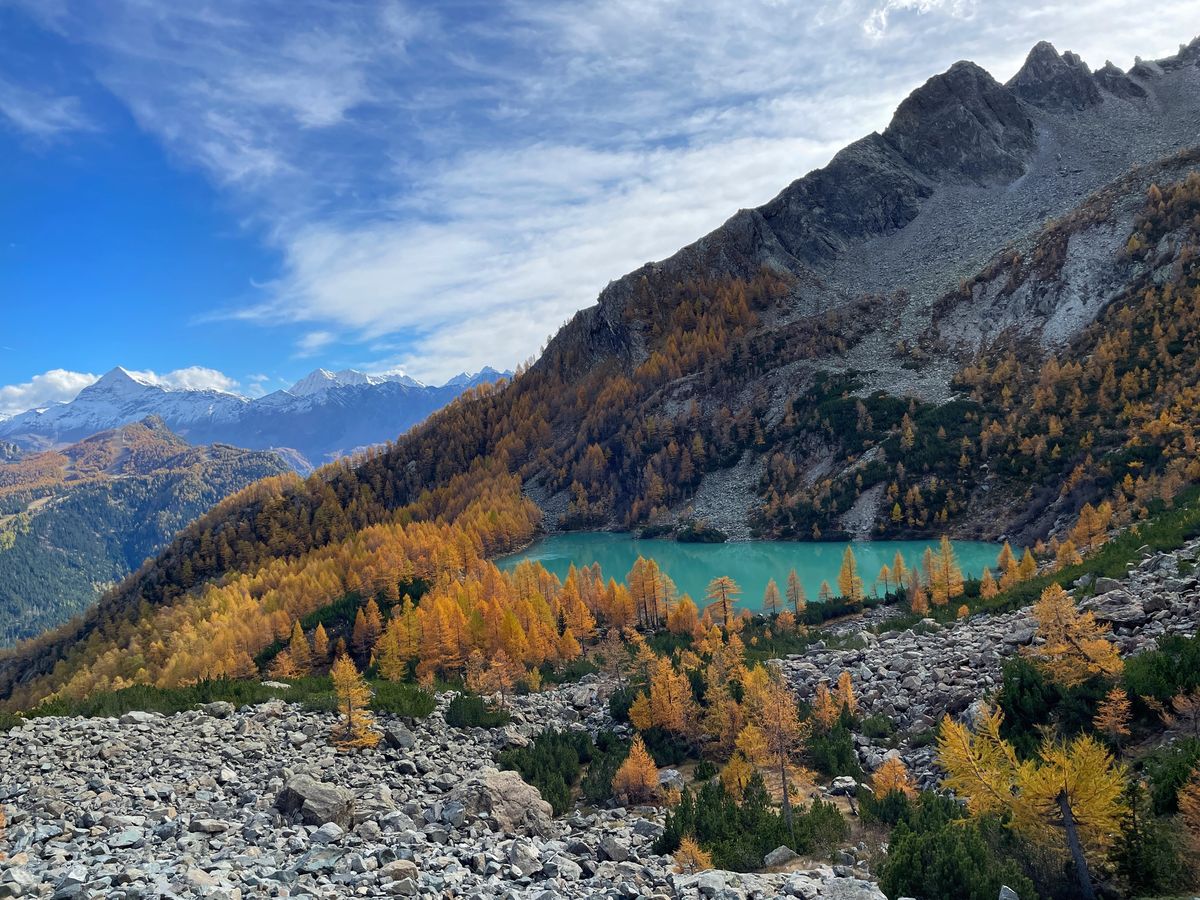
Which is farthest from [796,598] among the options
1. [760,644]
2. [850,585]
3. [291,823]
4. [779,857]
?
[291,823]

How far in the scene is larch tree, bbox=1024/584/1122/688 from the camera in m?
23.1

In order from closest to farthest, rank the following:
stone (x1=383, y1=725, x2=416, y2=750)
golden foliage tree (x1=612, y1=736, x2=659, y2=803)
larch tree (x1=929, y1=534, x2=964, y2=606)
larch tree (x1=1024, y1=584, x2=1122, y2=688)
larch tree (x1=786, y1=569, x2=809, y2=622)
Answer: larch tree (x1=1024, y1=584, x2=1122, y2=688) → golden foliage tree (x1=612, y1=736, x2=659, y2=803) → stone (x1=383, y1=725, x2=416, y2=750) → larch tree (x1=929, y1=534, x2=964, y2=606) → larch tree (x1=786, y1=569, x2=809, y2=622)

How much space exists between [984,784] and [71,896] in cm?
2016

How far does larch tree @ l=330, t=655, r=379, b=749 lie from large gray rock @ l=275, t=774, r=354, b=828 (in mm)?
6663

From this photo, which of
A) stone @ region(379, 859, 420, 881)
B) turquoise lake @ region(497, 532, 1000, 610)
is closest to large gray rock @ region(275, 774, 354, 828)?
stone @ region(379, 859, 420, 881)

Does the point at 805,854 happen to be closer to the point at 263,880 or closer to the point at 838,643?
the point at 263,880

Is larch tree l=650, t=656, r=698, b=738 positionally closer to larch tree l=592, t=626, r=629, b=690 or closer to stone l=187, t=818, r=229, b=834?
larch tree l=592, t=626, r=629, b=690

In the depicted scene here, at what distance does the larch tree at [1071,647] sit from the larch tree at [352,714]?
2687 centimetres

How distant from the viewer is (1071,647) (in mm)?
24219

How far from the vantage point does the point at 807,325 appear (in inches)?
6535

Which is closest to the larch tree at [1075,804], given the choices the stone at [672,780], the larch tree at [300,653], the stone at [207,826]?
the stone at [672,780]

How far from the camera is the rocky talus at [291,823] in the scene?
13234mm

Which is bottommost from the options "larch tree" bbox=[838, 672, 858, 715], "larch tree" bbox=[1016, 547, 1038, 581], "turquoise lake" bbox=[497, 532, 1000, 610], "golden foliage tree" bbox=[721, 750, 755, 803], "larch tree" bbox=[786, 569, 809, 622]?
"turquoise lake" bbox=[497, 532, 1000, 610]

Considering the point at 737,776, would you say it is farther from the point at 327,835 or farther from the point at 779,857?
the point at 327,835
